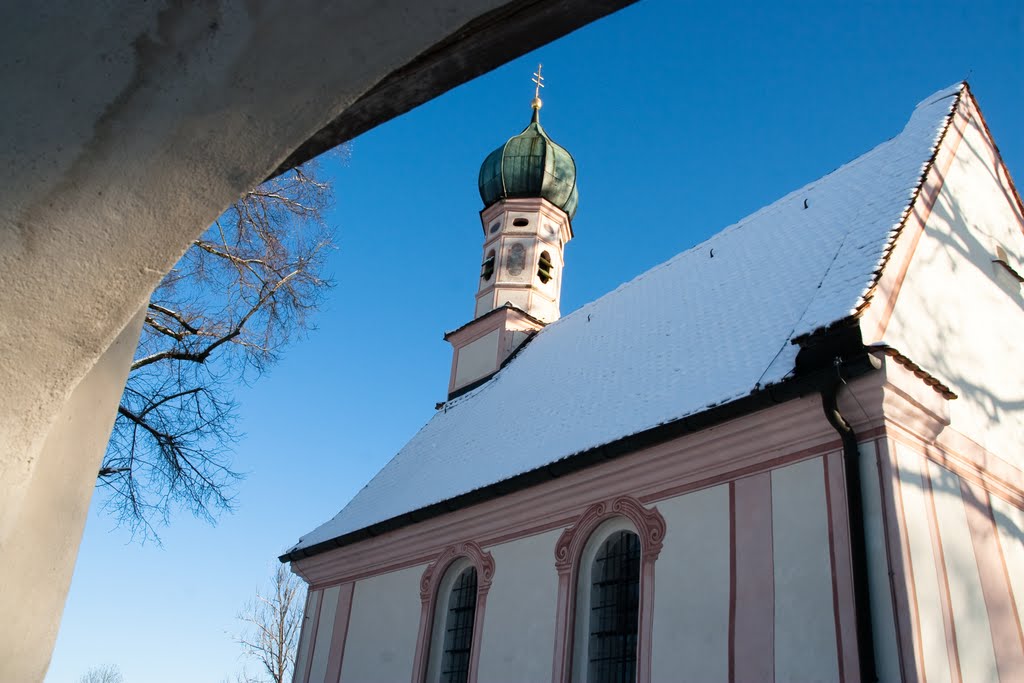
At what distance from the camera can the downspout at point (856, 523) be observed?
22.3 ft

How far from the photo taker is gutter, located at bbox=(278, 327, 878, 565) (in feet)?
25.4

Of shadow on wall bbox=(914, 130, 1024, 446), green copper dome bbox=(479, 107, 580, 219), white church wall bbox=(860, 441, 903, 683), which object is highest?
green copper dome bbox=(479, 107, 580, 219)

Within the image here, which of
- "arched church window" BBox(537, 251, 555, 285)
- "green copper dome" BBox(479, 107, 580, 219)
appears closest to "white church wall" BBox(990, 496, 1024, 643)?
"arched church window" BBox(537, 251, 555, 285)

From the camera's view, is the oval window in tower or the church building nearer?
the church building

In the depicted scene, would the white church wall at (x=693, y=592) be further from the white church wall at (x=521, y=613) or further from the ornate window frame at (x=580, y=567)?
the white church wall at (x=521, y=613)

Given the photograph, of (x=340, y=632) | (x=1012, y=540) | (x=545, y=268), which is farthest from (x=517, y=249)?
(x=1012, y=540)

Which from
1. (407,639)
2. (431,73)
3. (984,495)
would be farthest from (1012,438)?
(431,73)

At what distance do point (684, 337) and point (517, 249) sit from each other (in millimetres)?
9361

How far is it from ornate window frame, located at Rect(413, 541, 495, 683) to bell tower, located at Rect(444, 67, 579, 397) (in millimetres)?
6557

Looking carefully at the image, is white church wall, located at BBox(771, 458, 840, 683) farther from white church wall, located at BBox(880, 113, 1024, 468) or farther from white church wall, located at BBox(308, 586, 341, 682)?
white church wall, located at BBox(308, 586, 341, 682)

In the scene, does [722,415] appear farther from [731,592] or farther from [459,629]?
[459,629]

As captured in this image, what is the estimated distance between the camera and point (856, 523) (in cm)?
730

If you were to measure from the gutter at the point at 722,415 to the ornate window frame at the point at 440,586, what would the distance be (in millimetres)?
561

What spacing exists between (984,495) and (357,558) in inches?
346
